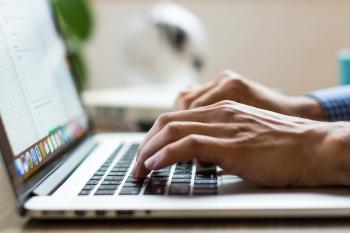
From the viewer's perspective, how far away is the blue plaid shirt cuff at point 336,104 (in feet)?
2.82

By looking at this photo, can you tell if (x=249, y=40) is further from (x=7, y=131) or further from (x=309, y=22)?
(x=7, y=131)

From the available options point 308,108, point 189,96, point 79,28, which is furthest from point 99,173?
point 79,28

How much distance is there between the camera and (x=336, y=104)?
87cm

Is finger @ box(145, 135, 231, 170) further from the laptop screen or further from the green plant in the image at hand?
the green plant

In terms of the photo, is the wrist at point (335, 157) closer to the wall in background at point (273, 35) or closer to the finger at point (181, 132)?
the finger at point (181, 132)

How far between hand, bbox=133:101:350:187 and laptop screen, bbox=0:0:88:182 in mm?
139

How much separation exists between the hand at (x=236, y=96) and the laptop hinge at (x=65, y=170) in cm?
17

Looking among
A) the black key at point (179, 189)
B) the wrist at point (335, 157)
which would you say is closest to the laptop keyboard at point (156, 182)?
the black key at point (179, 189)

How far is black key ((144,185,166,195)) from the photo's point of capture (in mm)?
515

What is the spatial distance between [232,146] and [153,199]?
0.11 metres

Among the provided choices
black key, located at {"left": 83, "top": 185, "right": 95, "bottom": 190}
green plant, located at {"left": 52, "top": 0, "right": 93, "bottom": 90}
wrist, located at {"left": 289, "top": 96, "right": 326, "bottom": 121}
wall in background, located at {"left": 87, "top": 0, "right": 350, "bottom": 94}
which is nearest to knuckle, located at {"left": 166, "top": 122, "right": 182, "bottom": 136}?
black key, located at {"left": 83, "top": 185, "right": 95, "bottom": 190}

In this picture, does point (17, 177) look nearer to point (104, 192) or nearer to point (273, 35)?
point (104, 192)

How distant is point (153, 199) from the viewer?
0.49 metres

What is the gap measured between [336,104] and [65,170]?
0.50 m
